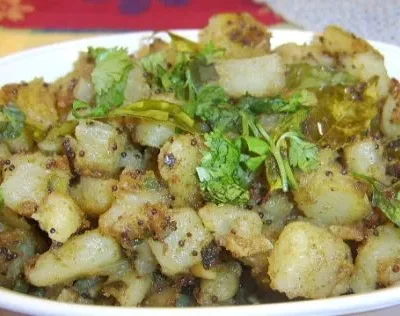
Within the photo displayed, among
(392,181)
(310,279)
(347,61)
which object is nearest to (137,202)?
(310,279)

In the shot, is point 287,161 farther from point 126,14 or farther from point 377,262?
point 126,14

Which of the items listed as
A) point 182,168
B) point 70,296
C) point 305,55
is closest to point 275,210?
point 182,168

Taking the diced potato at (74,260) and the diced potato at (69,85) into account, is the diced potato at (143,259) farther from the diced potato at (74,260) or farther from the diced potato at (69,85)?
the diced potato at (69,85)

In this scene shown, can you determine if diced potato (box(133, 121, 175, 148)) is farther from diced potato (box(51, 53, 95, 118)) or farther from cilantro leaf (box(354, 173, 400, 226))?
cilantro leaf (box(354, 173, 400, 226))

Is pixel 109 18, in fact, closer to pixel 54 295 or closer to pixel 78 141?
pixel 78 141

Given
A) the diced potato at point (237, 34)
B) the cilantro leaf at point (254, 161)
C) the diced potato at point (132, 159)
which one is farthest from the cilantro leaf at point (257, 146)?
the diced potato at point (237, 34)

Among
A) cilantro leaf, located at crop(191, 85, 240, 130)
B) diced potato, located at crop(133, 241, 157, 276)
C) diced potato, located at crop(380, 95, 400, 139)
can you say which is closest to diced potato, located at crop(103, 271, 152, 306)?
diced potato, located at crop(133, 241, 157, 276)

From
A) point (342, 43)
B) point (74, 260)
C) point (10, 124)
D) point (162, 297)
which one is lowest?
point (162, 297)
